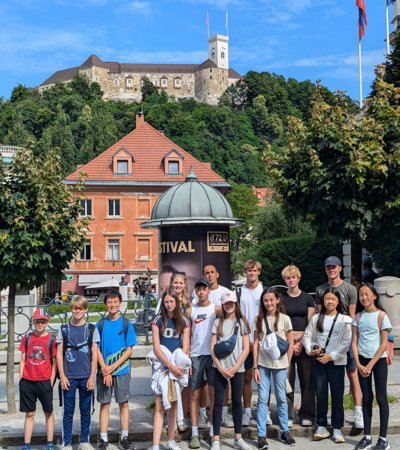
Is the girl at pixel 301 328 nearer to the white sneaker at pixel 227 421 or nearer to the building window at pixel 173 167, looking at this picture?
the white sneaker at pixel 227 421

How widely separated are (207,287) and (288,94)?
13920 cm

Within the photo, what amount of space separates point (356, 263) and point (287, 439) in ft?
13.8

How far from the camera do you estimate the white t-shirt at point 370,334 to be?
744 centimetres

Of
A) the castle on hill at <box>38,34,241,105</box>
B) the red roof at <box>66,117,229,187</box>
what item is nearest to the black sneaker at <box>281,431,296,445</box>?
the red roof at <box>66,117,229,187</box>

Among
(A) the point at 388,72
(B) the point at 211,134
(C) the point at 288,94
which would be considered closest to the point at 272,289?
(A) the point at 388,72

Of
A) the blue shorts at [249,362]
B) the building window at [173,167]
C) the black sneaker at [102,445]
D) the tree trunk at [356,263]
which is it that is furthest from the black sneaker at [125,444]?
the building window at [173,167]

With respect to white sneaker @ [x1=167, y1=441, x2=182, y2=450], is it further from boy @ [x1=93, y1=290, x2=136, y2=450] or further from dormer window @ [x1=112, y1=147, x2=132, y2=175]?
dormer window @ [x1=112, y1=147, x2=132, y2=175]

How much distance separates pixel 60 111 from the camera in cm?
9806

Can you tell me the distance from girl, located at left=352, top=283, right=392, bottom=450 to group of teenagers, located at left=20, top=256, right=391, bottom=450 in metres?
0.01

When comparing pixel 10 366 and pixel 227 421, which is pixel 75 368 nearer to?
pixel 227 421

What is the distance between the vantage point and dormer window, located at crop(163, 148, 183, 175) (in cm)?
4975

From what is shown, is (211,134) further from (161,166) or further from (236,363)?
(236,363)

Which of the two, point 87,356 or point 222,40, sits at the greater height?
point 222,40

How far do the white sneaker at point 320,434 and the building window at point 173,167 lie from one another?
42.7m
